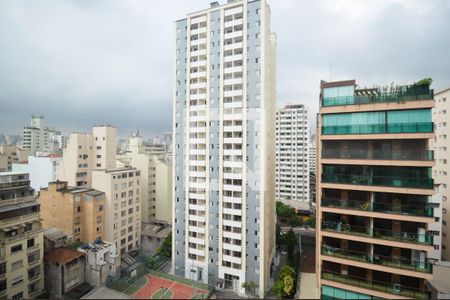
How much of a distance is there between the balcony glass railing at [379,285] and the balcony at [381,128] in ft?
38.9

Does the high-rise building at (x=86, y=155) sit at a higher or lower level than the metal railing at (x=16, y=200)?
higher

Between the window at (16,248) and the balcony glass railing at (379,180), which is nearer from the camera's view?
the balcony glass railing at (379,180)

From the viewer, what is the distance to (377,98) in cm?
1795

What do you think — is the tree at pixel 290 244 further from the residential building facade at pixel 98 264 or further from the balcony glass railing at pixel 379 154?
the residential building facade at pixel 98 264

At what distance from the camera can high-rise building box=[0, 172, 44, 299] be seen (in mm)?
20922

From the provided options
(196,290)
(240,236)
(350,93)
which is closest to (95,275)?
(196,290)

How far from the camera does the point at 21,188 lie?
23.3 m

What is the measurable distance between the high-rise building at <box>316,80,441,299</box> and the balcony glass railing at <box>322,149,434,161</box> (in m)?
0.06

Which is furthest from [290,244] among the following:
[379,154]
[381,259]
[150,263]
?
[379,154]

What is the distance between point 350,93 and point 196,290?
2447 centimetres

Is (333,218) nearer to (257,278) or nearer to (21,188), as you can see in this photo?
(257,278)

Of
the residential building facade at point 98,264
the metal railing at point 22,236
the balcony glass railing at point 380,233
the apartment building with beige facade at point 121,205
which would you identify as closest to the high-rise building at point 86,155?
the apartment building with beige facade at point 121,205

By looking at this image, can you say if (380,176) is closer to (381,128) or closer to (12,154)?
(381,128)

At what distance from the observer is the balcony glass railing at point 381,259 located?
16.6 m
